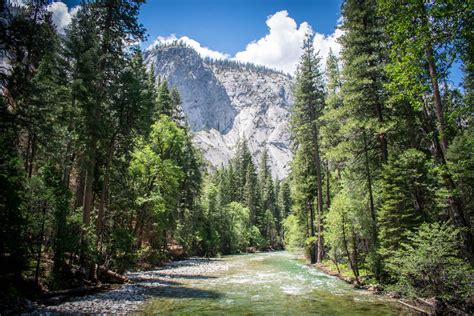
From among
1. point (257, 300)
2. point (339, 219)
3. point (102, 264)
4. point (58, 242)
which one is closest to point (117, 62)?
point (58, 242)

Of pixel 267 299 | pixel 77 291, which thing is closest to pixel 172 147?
pixel 77 291

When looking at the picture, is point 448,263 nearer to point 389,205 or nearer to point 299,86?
point 389,205

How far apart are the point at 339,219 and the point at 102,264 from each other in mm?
14616

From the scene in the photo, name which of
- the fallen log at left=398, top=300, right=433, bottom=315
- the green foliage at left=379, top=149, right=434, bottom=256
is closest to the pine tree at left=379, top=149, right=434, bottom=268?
the green foliage at left=379, top=149, right=434, bottom=256

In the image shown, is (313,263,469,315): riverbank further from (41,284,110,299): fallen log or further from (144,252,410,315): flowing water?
(41,284,110,299): fallen log

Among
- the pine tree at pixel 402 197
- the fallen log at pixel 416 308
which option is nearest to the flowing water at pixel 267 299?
the fallen log at pixel 416 308

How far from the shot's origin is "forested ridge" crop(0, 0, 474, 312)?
10242mm

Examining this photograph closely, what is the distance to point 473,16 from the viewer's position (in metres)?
8.75

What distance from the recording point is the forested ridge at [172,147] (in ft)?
33.6

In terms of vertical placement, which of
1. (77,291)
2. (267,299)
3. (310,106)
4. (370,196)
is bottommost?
(267,299)

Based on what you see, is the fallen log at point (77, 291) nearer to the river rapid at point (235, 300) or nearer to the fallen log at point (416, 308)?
the river rapid at point (235, 300)

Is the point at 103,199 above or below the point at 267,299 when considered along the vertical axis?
above

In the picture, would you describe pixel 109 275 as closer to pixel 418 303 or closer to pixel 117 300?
pixel 117 300

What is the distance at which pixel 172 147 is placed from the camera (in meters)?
32.9
